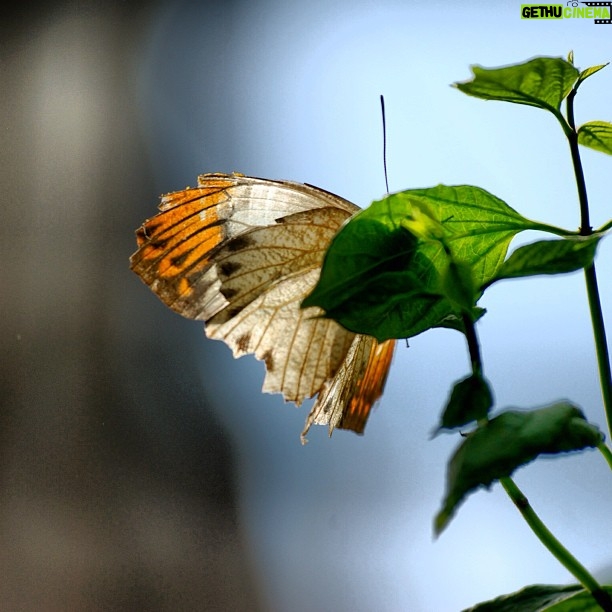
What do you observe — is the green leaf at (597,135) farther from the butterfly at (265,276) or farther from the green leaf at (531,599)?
the green leaf at (531,599)

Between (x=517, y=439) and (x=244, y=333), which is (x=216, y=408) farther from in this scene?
(x=517, y=439)

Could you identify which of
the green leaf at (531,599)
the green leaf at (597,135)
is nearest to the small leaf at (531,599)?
the green leaf at (531,599)

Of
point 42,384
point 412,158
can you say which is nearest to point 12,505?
point 42,384

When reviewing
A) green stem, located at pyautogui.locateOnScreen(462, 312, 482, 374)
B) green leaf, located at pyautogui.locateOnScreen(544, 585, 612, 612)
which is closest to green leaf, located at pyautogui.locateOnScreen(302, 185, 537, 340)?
green stem, located at pyautogui.locateOnScreen(462, 312, 482, 374)

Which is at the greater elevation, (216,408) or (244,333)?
(244,333)

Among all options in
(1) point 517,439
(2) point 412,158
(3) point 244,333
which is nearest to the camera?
(1) point 517,439

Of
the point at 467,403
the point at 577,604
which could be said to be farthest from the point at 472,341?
the point at 577,604
